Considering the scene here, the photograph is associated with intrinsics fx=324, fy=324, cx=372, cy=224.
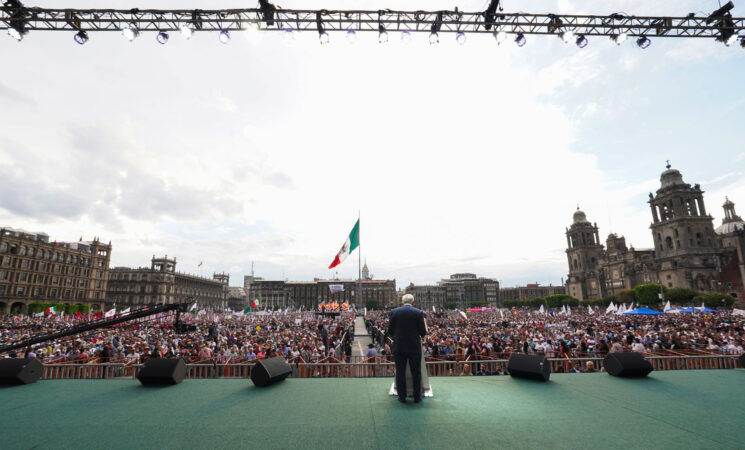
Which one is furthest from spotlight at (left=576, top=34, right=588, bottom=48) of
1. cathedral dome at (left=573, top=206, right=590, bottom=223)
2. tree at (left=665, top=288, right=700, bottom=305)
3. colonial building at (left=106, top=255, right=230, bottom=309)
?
colonial building at (left=106, top=255, right=230, bottom=309)

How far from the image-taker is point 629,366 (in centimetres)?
645

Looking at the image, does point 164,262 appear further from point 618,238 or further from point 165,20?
point 618,238

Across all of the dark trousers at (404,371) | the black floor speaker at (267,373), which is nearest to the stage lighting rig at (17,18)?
the black floor speaker at (267,373)

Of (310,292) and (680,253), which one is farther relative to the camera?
(310,292)

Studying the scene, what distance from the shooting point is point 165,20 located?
37.1 feet

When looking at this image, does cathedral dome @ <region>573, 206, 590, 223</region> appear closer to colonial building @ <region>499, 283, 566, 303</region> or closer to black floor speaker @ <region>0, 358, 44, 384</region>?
colonial building @ <region>499, 283, 566, 303</region>

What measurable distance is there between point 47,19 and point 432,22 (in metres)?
13.2

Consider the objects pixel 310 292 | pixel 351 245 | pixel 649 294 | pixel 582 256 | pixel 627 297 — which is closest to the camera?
pixel 351 245

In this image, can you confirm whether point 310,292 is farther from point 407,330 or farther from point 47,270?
point 407,330

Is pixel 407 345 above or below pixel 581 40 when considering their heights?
below

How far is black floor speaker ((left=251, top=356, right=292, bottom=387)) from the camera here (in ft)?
19.6

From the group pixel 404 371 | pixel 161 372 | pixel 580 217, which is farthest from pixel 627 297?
pixel 161 372

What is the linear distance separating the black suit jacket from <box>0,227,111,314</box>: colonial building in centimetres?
8953

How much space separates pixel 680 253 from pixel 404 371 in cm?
9419
